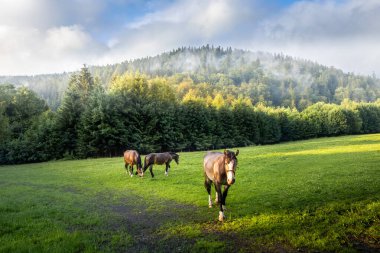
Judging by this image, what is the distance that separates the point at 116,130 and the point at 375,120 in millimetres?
126270

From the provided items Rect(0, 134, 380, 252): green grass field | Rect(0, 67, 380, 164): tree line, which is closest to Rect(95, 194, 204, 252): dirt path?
Rect(0, 134, 380, 252): green grass field

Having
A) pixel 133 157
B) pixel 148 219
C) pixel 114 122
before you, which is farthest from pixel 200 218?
pixel 114 122

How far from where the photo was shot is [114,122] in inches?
2237

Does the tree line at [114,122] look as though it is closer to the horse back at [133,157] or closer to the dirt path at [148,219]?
the horse back at [133,157]

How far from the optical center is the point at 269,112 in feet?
346

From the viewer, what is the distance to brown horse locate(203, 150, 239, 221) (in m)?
10.5

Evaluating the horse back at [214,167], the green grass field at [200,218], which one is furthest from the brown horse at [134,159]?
the horse back at [214,167]

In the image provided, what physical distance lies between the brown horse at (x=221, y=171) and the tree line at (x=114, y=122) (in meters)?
43.0

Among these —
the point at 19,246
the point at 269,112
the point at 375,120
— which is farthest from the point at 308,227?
the point at 375,120

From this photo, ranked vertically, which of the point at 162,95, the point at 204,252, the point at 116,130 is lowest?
the point at 204,252

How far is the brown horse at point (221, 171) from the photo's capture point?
34.4ft

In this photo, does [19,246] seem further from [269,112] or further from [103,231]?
[269,112]

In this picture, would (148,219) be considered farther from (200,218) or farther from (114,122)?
(114,122)

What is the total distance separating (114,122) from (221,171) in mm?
48218
